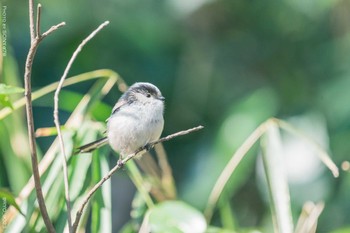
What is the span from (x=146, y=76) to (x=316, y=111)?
4.02 feet

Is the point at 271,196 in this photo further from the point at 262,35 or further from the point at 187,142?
the point at 262,35

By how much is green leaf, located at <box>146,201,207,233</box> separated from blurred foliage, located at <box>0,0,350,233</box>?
1.37 m

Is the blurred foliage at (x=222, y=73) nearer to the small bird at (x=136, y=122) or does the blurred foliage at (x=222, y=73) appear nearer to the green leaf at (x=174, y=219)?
the small bird at (x=136, y=122)

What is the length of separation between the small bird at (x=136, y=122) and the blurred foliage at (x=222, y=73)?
95 centimetres

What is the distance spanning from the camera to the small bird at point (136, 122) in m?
2.67

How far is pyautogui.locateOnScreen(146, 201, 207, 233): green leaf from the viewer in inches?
84.3

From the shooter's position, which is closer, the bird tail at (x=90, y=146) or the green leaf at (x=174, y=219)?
the green leaf at (x=174, y=219)

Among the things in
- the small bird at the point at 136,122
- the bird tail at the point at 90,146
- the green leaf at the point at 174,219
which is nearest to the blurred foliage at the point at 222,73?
the small bird at the point at 136,122

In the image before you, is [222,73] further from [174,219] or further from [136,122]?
[174,219]

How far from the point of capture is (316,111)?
14.8 ft

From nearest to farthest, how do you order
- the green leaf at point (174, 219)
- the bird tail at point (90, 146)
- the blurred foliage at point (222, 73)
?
the green leaf at point (174, 219) < the bird tail at point (90, 146) < the blurred foliage at point (222, 73)

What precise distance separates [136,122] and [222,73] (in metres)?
2.66

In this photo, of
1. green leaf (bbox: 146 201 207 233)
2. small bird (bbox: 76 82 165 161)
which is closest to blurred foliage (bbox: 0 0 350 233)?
small bird (bbox: 76 82 165 161)

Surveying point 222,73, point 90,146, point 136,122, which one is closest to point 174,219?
point 90,146
